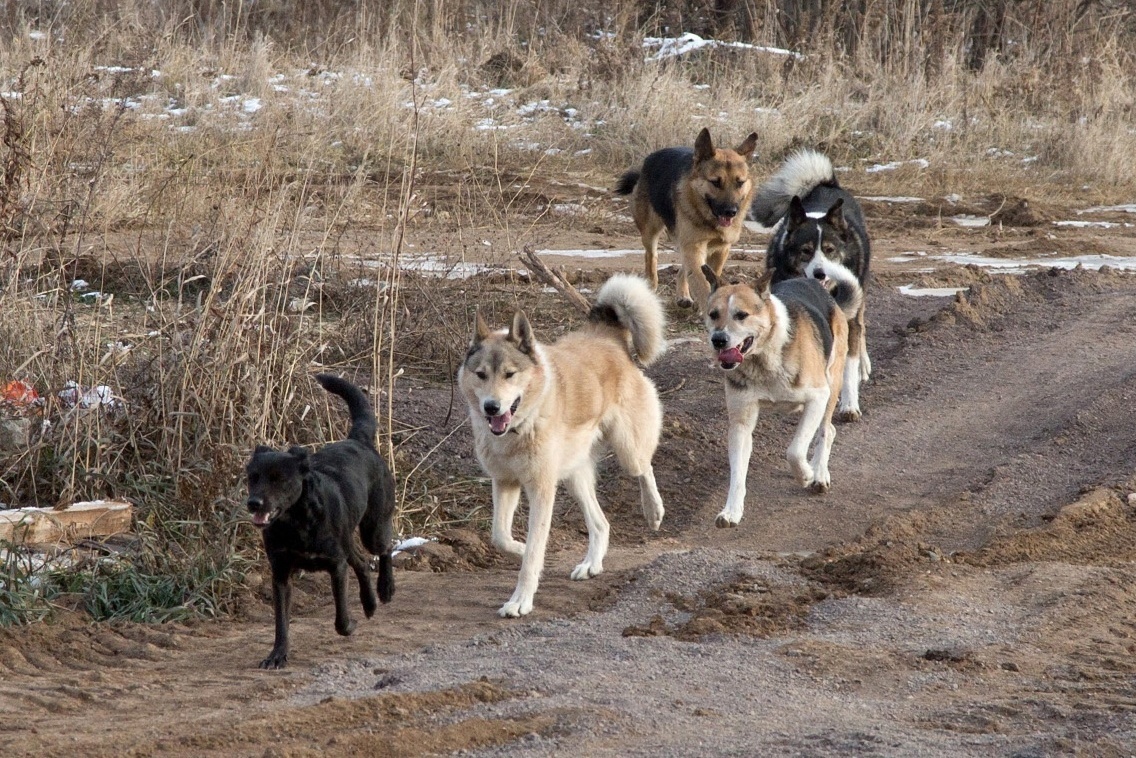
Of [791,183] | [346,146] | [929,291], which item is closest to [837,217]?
[791,183]

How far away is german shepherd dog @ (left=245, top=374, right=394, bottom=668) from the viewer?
14.4 ft

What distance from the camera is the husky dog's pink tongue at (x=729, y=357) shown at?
6.64 metres

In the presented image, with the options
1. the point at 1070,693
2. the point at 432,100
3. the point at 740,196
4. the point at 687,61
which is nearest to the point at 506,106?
the point at 432,100

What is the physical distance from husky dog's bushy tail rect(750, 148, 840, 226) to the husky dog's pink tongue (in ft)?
9.84

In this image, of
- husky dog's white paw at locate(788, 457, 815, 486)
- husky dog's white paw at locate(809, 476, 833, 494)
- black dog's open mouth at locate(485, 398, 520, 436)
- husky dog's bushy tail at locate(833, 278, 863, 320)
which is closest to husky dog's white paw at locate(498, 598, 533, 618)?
black dog's open mouth at locate(485, 398, 520, 436)

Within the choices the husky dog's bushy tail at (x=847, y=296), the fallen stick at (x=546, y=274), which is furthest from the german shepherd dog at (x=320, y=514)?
the husky dog's bushy tail at (x=847, y=296)

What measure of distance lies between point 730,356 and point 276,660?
2902mm

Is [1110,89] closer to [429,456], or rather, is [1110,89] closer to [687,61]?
[687,61]

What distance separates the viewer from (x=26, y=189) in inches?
267

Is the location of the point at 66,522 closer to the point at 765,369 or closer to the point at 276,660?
the point at 276,660

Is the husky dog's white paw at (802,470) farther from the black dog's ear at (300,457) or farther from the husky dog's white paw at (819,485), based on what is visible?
the black dog's ear at (300,457)

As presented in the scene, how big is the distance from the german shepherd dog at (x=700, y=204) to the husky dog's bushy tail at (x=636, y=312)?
3.93 metres

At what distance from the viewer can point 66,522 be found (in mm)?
5676

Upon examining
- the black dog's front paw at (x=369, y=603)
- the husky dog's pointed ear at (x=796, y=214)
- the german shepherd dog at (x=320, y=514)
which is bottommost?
the black dog's front paw at (x=369, y=603)
